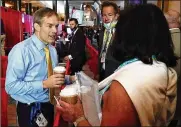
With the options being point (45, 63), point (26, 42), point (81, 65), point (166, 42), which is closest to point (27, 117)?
point (45, 63)

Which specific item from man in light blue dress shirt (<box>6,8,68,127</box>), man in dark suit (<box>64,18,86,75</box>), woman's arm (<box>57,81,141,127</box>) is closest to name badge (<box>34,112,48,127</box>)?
man in light blue dress shirt (<box>6,8,68,127</box>)

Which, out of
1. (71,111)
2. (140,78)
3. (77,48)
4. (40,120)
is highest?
(140,78)

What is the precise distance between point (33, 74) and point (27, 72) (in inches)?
1.8

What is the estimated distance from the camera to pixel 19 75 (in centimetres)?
182

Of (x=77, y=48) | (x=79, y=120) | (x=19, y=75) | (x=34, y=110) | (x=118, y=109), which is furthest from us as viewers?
(x=77, y=48)

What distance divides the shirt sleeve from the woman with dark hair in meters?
0.57

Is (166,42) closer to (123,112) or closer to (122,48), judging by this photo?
(122,48)

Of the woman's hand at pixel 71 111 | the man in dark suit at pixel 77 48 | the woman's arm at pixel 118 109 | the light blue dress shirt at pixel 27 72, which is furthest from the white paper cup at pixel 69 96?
the man in dark suit at pixel 77 48

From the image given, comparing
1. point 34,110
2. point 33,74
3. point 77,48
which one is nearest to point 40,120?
point 34,110

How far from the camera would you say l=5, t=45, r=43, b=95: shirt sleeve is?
180 cm

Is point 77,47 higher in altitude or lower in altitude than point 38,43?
lower

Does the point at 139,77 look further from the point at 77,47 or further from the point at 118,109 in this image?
the point at 77,47

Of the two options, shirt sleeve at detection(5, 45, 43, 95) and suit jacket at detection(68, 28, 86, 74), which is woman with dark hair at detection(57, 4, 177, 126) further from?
suit jacket at detection(68, 28, 86, 74)

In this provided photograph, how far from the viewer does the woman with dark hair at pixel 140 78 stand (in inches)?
45.1
